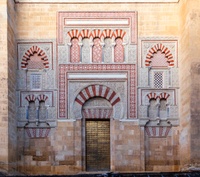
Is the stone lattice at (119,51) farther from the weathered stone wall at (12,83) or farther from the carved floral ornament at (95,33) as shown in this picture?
the weathered stone wall at (12,83)

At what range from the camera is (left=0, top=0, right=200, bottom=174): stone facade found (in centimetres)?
1135

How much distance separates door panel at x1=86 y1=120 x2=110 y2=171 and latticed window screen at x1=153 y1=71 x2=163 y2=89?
4.53 feet

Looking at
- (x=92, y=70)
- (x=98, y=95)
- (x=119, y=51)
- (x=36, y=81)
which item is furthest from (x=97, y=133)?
(x=119, y=51)

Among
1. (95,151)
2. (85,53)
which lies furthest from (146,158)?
(85,53)

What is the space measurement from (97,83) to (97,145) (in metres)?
1.41

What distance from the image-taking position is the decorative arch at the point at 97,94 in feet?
37.7

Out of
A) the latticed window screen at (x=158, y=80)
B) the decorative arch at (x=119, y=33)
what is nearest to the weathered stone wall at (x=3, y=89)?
the decorative arch at (x=119, y=33)

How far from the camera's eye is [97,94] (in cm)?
1147

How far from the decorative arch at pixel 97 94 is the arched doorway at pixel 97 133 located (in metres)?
0.10

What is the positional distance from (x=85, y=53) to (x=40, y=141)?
225 cm

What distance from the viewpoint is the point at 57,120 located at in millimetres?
11430

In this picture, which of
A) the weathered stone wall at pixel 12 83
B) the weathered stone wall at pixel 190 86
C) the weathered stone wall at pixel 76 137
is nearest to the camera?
the weathered stone wall at pixel 190 86

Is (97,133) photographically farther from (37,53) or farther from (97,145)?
(37,53)

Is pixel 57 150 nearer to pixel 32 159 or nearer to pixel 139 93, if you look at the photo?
pixel 32 159
